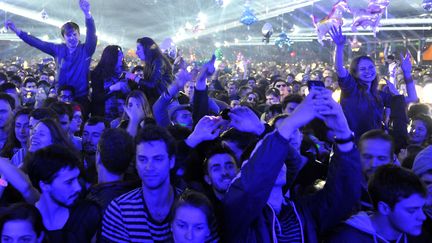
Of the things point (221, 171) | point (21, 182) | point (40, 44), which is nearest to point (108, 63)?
point (40, 44)

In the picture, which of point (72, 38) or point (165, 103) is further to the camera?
point (72, 38)

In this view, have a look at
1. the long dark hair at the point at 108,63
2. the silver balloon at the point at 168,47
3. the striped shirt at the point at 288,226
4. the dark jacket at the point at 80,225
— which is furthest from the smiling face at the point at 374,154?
the silver balloon at the point at 168,47

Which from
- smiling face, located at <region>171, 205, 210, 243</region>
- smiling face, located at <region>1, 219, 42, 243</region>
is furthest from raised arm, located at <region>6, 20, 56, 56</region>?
smiling face, located at <region>171, 205, 210, 243</region>

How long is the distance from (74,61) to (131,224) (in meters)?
4.62

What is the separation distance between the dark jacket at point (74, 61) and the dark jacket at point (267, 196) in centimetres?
470

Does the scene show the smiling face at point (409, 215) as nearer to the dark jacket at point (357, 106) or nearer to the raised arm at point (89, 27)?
the dark jacket at point (357, 106)

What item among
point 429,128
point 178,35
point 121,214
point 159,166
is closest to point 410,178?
point 159,166

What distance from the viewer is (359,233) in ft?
8.89

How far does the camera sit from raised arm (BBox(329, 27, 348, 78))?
493 centimetres

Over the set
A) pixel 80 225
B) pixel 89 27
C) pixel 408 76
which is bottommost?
pixel 80 225

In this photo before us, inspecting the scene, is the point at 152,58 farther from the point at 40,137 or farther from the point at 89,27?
the point at 40,137

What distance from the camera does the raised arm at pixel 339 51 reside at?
4934 mm

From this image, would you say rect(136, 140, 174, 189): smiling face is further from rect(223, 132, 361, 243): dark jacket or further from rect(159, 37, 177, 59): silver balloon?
rect(159, 37, 177, 59): silver balloon

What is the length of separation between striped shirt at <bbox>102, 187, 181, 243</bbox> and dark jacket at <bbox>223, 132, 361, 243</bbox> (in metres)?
0.39
